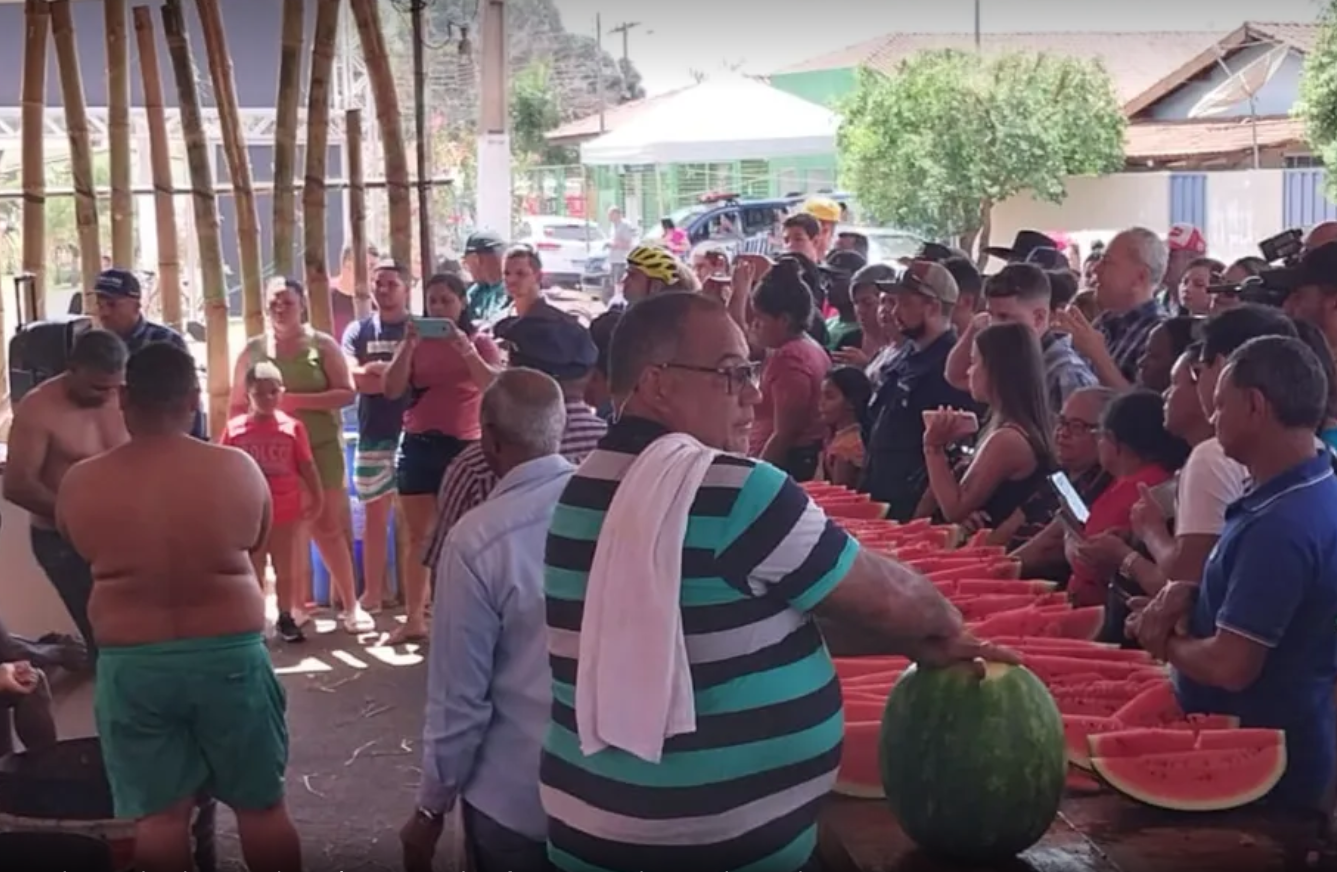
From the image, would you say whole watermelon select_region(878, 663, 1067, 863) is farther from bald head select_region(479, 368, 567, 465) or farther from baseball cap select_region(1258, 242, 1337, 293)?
baseball cap select_region(1258, 242, 1337, 293)

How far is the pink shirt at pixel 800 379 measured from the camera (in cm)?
664

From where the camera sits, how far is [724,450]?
2537 mm

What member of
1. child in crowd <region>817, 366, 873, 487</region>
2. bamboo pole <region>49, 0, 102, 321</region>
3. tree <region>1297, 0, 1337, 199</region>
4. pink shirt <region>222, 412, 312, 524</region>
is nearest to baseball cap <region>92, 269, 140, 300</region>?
pink shirt <region>222, 412, 312, 524</region>

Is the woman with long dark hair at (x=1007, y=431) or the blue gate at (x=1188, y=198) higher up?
the blue gate at (x=1188, y=198)

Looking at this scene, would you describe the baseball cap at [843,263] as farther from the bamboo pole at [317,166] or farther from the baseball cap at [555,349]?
the baseball cap at [555,349]

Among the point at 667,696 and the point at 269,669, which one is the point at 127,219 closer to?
the point at 269,669

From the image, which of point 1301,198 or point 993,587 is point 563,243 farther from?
point 993,587

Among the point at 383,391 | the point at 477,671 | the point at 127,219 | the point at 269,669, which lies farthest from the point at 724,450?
the point at 127,219

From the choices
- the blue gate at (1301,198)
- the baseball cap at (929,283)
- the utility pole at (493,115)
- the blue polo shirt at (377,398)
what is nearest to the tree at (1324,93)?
the blue gate at (1301,198)

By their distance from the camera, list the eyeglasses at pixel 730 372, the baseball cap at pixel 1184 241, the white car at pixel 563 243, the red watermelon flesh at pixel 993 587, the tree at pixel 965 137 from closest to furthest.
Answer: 1. the eyeglasses at pixel 730 372
2. the red watermelon flesh at pixel 993 587
3. the baseball cap at pixel 1184 241
4. the tree at pixel 965 137
5. the white car at pixel 563 243

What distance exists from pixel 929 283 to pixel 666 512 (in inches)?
165

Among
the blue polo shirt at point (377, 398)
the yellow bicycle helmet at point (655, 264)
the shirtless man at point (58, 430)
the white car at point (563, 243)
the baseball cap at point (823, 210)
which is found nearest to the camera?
the shirtless man at point (58, 430)

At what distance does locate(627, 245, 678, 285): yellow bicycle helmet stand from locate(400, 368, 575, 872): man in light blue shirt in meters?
3.91

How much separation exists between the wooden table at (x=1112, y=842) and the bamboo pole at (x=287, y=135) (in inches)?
263
